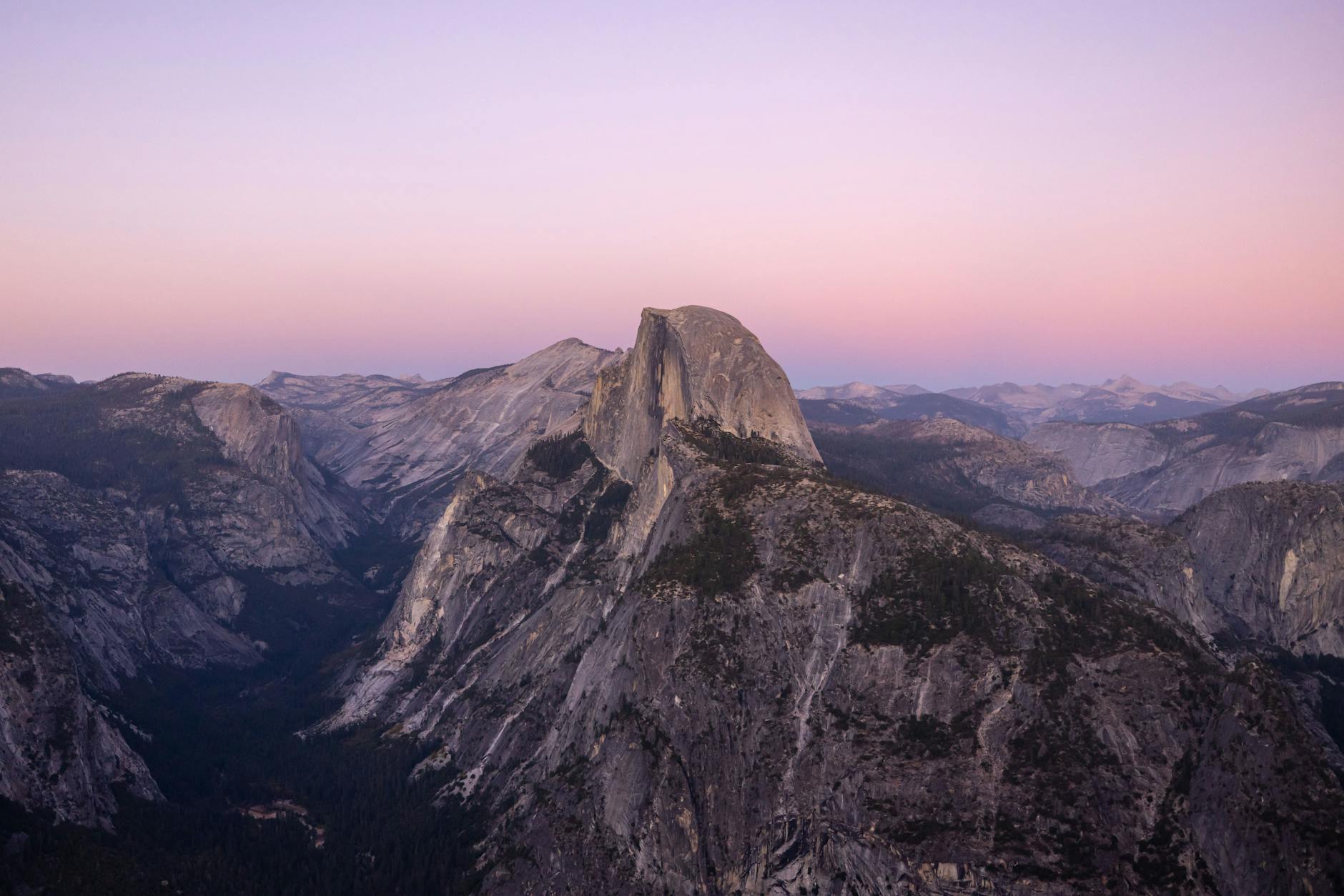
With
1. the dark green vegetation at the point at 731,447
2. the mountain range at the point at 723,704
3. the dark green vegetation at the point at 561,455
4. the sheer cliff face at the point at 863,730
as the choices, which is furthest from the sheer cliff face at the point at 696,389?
the sheer cliff face at the point at 863,730

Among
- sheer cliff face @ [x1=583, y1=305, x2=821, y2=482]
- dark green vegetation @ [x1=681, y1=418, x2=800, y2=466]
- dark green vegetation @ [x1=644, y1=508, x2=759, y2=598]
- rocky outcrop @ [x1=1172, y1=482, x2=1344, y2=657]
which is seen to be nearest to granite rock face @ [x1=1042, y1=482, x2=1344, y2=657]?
rocky outcrop @ [x1=1172, y1=482, x2=1344, y2=657]

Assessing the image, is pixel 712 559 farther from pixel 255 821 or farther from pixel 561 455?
pixel 255 821

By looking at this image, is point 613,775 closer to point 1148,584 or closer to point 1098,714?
point 1098,714

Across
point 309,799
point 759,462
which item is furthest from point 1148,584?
point 309,799

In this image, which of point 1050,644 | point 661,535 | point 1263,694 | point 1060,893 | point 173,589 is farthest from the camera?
point 173,589

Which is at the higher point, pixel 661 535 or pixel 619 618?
pixel 661 535

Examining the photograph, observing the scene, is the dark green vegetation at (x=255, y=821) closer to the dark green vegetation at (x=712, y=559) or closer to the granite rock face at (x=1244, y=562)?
the dark green vegetation at (x=712, y=559)
